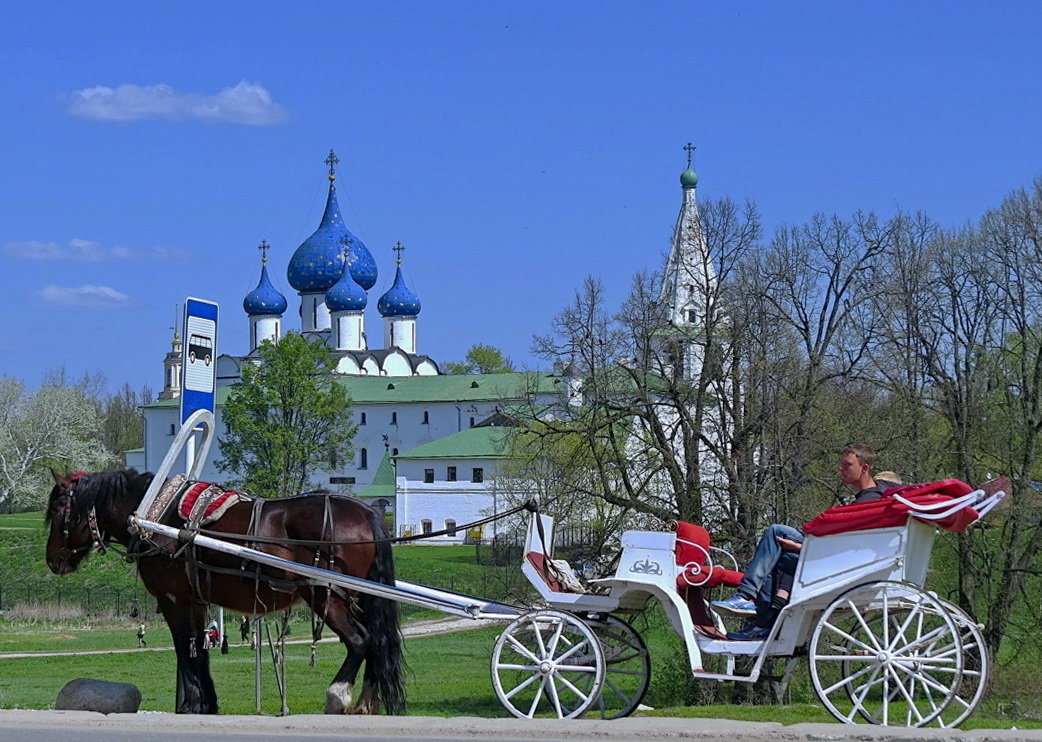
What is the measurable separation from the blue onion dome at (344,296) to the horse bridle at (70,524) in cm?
10134

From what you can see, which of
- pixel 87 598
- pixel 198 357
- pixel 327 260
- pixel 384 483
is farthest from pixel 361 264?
pixel 198 357

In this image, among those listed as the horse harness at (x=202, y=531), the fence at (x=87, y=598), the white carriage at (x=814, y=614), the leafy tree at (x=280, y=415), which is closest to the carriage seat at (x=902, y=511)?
the white carriage at (x=814, y=614)

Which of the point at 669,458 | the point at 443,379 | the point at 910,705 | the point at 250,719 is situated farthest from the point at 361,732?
the point at 443,379

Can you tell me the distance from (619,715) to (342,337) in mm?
106125

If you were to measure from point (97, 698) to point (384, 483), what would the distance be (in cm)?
8725

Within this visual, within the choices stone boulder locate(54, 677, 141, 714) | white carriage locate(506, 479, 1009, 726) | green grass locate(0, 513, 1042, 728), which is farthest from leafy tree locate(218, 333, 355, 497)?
white carriage locate(506, 479, 1009, 726)

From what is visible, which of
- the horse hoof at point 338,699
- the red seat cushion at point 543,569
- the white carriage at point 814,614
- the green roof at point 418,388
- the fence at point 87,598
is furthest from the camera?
the green roof at point 418,388

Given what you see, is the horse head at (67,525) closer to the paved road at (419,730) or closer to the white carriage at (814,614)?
the paved road at (419,730)

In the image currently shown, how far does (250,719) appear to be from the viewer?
9.55 meters

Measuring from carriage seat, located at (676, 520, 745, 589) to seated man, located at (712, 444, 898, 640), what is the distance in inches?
8.0

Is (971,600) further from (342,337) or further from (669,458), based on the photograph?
(342,337)

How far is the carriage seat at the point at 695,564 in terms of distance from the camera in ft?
32.6

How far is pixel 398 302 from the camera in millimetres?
120312

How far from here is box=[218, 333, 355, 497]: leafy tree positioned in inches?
3059
